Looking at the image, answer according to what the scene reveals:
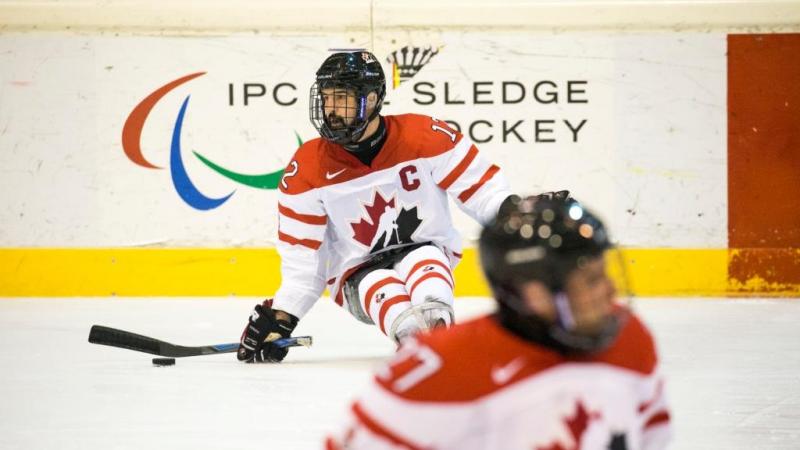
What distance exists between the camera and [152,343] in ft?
14.3

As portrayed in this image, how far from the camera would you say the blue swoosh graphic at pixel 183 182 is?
6.52 m

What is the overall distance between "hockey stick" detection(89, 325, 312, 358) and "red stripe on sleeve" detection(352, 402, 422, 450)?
285 centimetres

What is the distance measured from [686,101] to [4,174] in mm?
3480

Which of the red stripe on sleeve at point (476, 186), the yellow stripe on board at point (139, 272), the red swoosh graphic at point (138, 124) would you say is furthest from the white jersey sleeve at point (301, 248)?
the red swoosh graphic at point (138, 124)

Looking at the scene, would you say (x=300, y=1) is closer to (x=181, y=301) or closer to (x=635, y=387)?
(x=181, y=301)

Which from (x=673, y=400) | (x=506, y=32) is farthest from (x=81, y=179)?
(x=673, y=400)

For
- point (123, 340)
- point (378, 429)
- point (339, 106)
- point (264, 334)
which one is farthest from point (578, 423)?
point (123, 340)

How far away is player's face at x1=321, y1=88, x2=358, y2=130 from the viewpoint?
4.07 meters

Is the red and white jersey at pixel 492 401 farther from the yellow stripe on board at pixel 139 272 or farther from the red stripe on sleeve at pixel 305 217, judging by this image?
the yellow stripe on board at pixel 139 272

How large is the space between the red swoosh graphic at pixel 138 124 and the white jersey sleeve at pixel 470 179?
2630 mm

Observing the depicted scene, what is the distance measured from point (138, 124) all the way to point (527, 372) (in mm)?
5284

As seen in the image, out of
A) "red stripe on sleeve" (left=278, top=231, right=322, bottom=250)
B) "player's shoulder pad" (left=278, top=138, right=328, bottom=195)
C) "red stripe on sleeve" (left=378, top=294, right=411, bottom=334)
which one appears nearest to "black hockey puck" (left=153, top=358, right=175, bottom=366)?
"red stripe on sleeve" (left=278, top=231, right=322, bottom=250)

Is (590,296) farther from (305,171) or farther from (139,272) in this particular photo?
(139,272)

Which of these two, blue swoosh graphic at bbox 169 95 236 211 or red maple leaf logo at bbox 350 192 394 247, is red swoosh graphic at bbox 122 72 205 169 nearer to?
blue swoosh graphic at bbox 169 95 236 211
